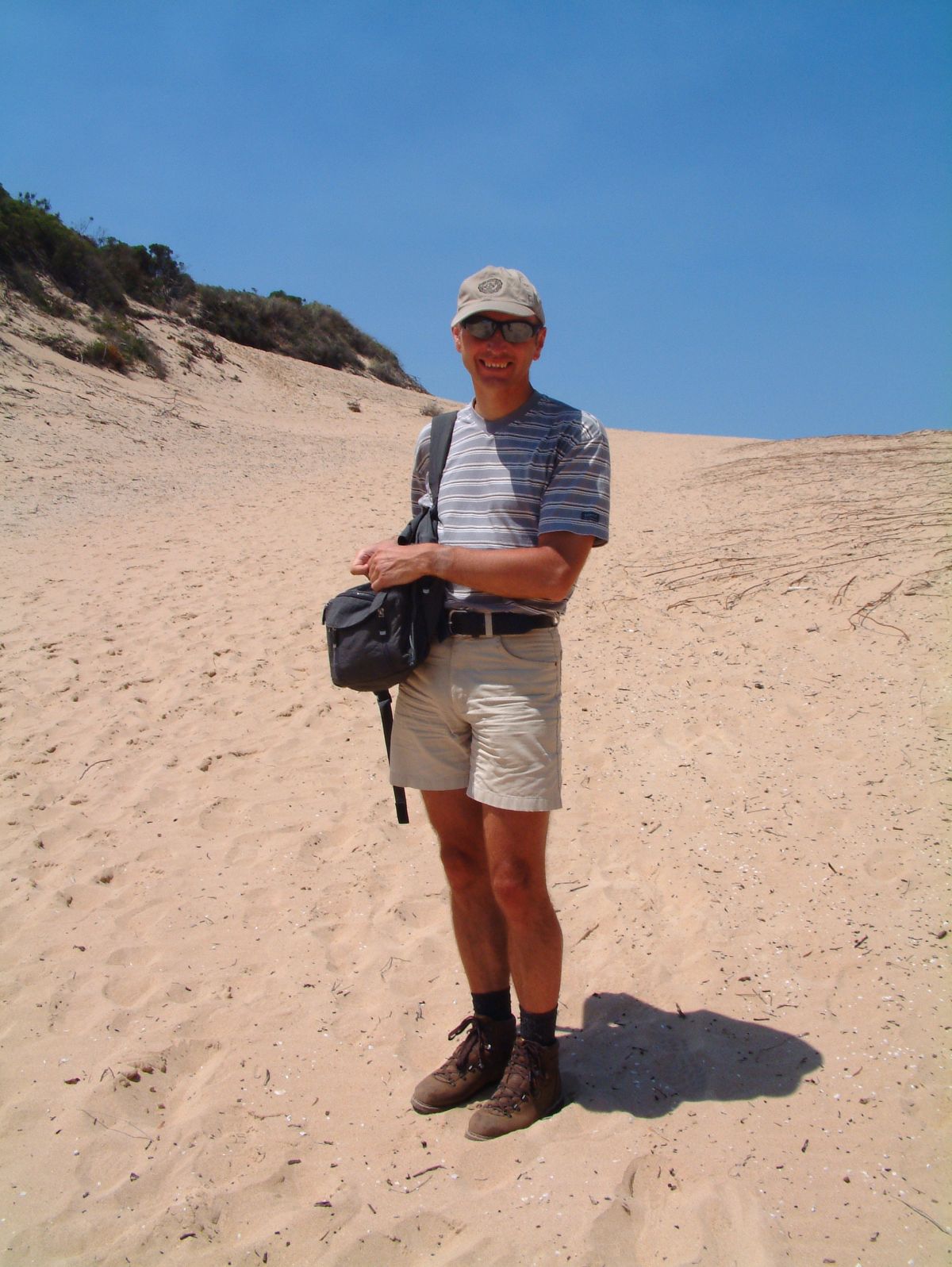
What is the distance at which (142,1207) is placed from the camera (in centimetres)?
214

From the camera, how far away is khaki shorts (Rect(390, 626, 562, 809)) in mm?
2129

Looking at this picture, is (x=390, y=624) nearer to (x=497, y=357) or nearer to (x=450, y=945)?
(x=497, y=357)

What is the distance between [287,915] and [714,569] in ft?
16.5

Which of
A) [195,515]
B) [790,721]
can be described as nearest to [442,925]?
[790,721]

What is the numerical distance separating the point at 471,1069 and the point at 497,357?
1885 millimetres

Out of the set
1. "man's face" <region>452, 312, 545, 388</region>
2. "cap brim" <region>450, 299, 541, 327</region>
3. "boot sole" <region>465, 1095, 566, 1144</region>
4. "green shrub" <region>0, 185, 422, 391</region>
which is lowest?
"boot sole" <region>465, 1095, 566, 1144</region>

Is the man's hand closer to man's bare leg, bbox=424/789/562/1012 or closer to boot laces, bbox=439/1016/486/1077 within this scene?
man's bare leg, bbox=424/789/562/1012

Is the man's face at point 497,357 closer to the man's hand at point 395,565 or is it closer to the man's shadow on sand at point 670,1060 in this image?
the man's hand at point 395,565

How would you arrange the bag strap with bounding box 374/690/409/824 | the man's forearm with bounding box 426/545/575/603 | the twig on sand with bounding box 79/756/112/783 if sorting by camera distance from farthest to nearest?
the twig on sand with bounding box 79/756/112/783
the bag strap with bounding box 374/690/409/824
the man's forearm with bounding box 426/545/575/603

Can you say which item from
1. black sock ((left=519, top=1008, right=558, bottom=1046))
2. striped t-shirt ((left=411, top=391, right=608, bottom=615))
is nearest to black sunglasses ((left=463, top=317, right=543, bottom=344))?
striped t-shirt ((left=411, top=391, right=608, bottom=615))

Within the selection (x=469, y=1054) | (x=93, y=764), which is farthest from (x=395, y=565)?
(x=93, y=764)

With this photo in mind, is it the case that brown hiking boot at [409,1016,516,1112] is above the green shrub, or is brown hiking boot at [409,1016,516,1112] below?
below

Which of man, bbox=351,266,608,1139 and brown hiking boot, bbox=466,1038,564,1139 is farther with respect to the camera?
brown hiking boot, bbox=466,1038,564,1139

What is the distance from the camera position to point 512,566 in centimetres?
207
